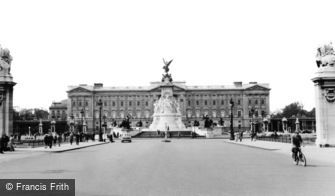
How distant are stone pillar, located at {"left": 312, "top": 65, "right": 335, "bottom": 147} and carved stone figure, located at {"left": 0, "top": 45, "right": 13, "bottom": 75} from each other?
851 inches

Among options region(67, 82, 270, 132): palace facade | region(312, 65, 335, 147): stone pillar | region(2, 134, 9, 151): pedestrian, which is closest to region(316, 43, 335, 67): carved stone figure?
region(312, 65, 335, 147): stone pillar

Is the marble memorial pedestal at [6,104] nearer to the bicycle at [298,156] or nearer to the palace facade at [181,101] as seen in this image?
the bicycle at [298,156]

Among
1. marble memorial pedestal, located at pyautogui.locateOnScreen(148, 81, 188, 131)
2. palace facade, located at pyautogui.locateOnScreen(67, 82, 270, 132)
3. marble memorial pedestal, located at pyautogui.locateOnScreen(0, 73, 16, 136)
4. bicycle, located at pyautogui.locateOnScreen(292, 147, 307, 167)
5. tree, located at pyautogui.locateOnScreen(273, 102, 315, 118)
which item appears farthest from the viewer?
tree, located at pyautogui.locateOnScreen(273, 102, 315, 118)

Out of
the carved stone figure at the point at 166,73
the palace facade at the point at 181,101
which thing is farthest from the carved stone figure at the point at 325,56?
the palace facade at the point at 181,101

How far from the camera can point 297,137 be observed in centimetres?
1906

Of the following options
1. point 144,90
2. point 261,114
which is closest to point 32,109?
point 144,90

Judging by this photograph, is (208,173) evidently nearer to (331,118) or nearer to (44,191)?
(44,191)

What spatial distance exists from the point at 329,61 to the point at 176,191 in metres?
23.6

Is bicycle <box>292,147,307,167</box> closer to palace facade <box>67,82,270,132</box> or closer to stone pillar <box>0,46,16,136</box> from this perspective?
stone pillar <box>0,46,16,136</box>

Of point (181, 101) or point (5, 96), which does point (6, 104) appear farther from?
point (181, 101)

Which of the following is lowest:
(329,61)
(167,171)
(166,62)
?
(167,171)

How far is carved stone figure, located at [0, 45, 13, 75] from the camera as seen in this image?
30984 millimetres

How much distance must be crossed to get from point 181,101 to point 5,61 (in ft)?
402

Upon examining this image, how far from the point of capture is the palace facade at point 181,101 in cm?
15262
